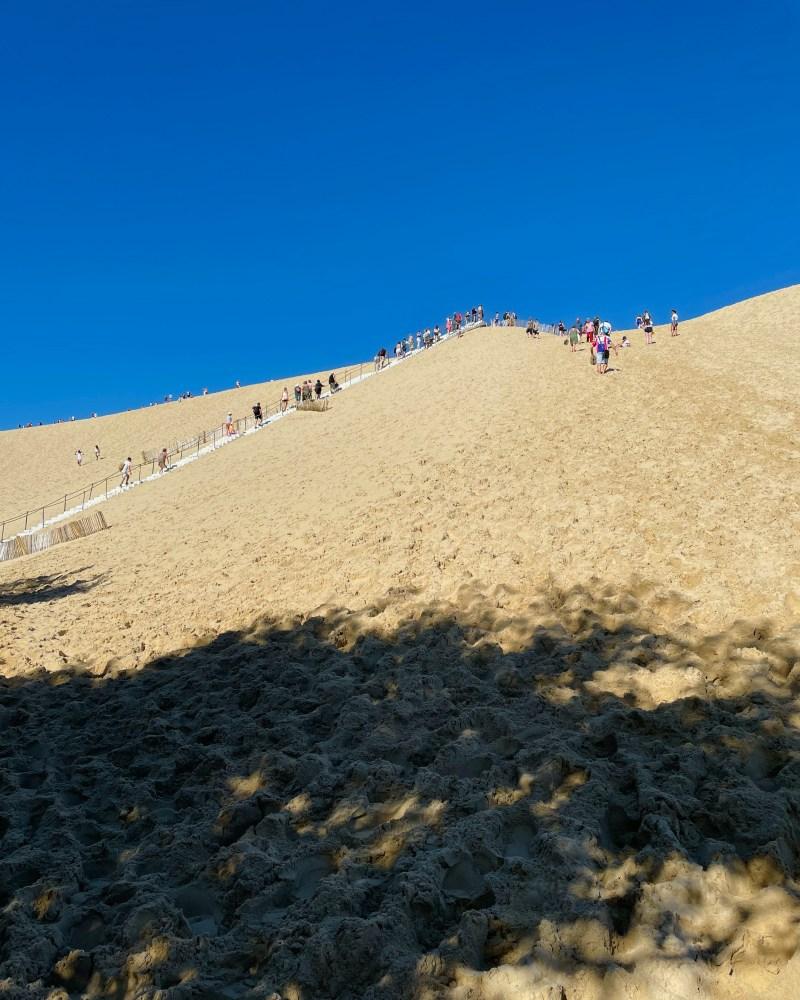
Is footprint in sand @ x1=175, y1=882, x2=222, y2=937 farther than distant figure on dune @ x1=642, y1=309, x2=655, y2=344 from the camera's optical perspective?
No

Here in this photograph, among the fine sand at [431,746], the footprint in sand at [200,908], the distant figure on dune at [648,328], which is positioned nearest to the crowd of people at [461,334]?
the distant figure on dune at [648,328]

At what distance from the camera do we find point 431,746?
634 cm

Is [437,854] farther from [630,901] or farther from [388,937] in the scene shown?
[630,901]

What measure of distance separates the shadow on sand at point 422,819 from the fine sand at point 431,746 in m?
0.03

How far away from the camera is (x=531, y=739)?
6176mm

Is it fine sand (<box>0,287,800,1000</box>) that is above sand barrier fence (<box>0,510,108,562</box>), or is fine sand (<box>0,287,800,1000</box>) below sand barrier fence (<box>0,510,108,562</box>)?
below

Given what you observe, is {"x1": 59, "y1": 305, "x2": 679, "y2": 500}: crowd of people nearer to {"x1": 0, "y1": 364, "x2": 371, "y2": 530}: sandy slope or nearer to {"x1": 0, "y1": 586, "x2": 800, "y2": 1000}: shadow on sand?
{"x1": 0, "y1": 364, "x2": 371, "y2": 530}: sandy slope

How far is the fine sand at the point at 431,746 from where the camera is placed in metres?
3.99

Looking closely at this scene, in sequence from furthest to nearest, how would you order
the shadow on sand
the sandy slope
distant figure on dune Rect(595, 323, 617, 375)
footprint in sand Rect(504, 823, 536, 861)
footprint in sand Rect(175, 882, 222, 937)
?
the sandy slope < distant figure on dune Rect(595, 323, 617, 375) < footprint in sand Rect(504, 823, 536, 861) < footprint in sand Rect(175, 882, 222, 937) < the shadow on sand

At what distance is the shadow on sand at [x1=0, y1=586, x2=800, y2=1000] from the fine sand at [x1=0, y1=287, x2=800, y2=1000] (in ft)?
0.08

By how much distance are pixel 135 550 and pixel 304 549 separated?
5.45 metres

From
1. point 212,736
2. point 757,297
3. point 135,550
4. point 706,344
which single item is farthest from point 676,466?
point 757,297

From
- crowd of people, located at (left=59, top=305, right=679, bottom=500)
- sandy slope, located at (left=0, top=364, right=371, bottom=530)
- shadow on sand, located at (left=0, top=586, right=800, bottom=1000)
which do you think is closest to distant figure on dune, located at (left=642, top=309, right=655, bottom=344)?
crowd of people, located at (left=59, top=305, right=679, bottom=500)

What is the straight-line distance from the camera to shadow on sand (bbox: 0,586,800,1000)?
3.92m
